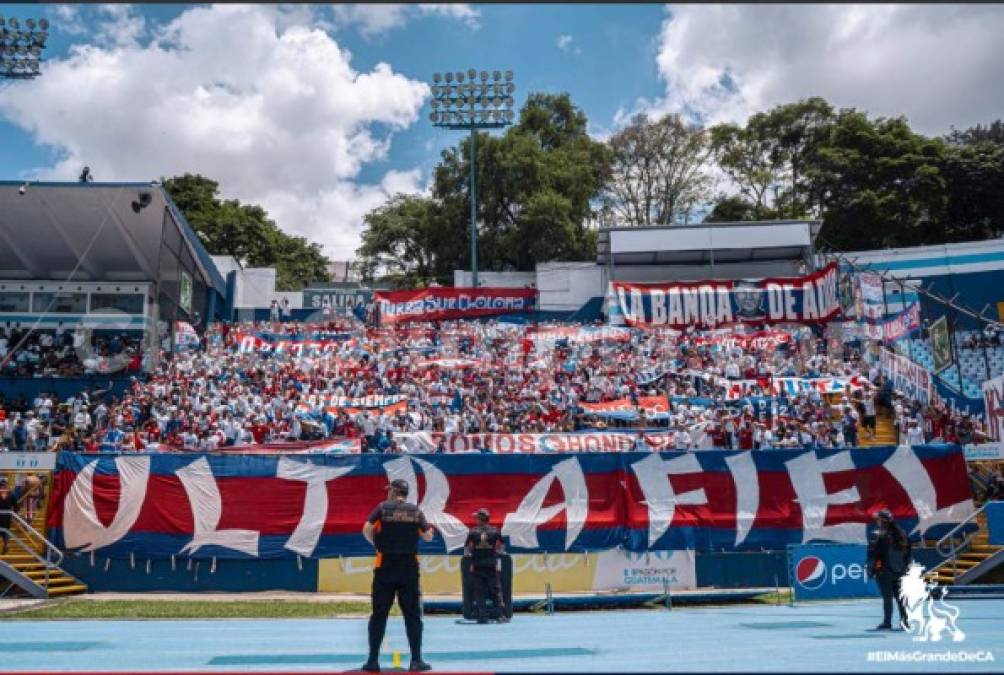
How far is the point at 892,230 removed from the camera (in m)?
53.2

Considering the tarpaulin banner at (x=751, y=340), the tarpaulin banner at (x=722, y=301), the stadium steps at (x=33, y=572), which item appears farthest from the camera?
the tarpaulin banner at (x=722, y=301)

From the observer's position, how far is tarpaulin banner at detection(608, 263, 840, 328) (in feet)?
124

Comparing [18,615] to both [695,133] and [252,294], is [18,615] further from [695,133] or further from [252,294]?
[695,133]

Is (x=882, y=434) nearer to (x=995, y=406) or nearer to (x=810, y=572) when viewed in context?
(x=995, y=406)

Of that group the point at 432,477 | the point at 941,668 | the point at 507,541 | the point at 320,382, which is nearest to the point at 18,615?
the point at 432,477

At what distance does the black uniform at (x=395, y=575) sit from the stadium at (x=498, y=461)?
38 mm

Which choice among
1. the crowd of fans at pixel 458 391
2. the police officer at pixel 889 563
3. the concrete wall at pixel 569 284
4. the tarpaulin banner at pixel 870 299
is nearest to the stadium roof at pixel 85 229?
the crowd of fans at pixel 458 391

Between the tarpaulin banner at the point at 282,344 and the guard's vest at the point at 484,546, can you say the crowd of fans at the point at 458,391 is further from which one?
the guard's vest at the point at 484,546

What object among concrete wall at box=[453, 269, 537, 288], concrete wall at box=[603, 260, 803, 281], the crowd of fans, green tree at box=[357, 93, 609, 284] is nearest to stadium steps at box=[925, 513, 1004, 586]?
the crowd of fans

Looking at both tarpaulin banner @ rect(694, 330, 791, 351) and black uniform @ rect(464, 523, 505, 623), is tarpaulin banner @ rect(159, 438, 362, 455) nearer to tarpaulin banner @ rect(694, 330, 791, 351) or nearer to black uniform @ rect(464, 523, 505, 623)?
black uniform @ rect(464, 523, 505, 623)

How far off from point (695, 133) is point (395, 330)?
107 ft

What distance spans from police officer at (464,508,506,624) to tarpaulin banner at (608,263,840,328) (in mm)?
25803

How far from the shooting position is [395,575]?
771cm

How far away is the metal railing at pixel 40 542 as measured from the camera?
1664 centimetres
